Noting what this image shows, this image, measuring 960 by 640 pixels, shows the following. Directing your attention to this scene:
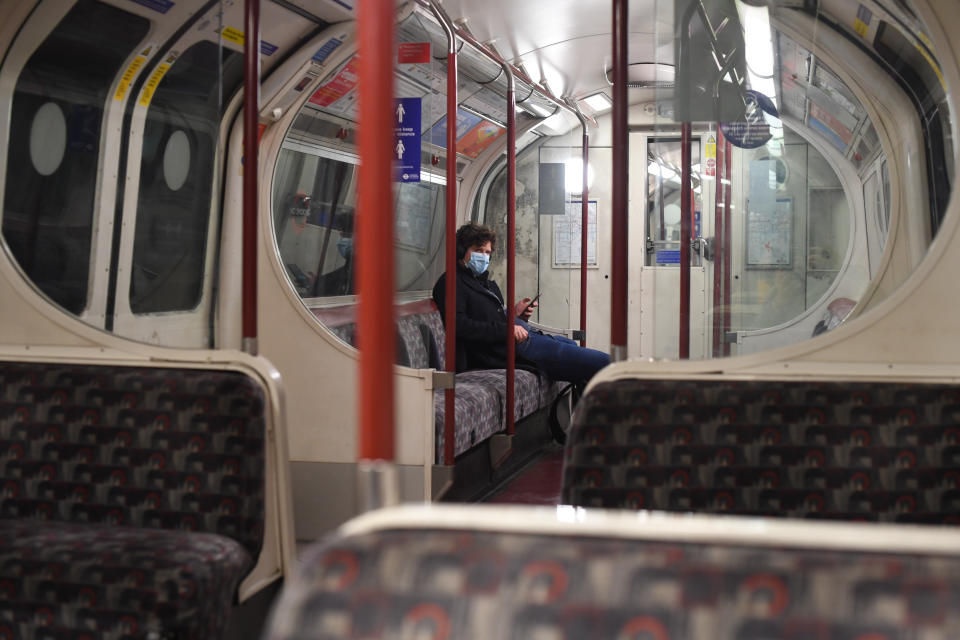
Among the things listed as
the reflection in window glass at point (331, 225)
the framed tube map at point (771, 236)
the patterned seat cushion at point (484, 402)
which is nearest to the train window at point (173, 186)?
the reflection in window glass at point (331, 225)

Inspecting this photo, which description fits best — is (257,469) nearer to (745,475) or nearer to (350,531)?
(745,475)

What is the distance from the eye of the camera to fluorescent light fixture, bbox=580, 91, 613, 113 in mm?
8422

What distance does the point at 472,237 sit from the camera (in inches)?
251

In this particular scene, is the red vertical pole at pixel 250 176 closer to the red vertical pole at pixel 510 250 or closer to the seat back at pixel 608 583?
the seat back at pixel 608 583

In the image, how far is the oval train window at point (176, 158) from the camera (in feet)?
13.6

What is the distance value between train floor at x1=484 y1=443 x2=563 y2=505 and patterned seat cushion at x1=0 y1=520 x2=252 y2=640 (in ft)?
8.57

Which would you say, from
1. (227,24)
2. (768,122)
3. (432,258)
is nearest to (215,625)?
(768,122)

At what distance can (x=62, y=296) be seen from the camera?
11.8ft

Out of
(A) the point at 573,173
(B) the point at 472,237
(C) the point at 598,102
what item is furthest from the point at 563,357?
(C) the point at 598,102

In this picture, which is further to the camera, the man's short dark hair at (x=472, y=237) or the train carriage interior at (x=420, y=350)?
the man's short dark hair at (x=472, y=237)

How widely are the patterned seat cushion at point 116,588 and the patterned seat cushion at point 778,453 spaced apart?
911 mm

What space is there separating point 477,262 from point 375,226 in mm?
5079

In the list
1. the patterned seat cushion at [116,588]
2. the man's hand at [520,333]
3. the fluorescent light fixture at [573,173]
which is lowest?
the patterned seat cushion at [116,588]

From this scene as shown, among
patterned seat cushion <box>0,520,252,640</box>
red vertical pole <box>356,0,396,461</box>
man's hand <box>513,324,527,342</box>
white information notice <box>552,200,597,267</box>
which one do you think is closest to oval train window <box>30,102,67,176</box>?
patterned seat cushion <box>0,520,252,640</box>
